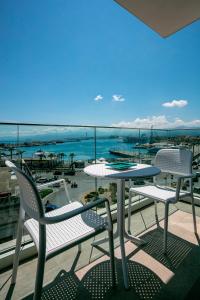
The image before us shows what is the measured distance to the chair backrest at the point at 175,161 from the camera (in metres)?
2.14

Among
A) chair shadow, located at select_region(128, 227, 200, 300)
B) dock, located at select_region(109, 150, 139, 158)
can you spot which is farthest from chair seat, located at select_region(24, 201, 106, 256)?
dock, located at select_region(109, 150, 139, 158)

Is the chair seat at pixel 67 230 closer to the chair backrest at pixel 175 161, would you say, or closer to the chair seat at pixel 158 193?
the chair seat at pixel 158 193

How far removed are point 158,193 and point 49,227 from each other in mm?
1274

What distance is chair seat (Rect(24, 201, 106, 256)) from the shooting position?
998 mm

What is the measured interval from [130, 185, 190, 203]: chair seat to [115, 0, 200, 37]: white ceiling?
216cm

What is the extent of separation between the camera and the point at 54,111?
33.3 meters

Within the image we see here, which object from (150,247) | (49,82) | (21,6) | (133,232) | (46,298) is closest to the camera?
(46,298)

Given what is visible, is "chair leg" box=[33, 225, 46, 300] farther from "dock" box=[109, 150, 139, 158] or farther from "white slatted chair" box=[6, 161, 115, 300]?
"dock" box=[109, 150, 139, 158]

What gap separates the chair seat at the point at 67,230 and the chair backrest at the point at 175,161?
1.35m

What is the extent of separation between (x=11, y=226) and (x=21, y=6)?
6.38 m

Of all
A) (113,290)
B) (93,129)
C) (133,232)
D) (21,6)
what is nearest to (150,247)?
(133,232)

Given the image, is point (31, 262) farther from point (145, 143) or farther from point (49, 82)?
point (49, 82)

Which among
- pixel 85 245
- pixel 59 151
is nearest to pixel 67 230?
pixel 85 245

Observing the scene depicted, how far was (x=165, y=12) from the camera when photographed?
219cm
